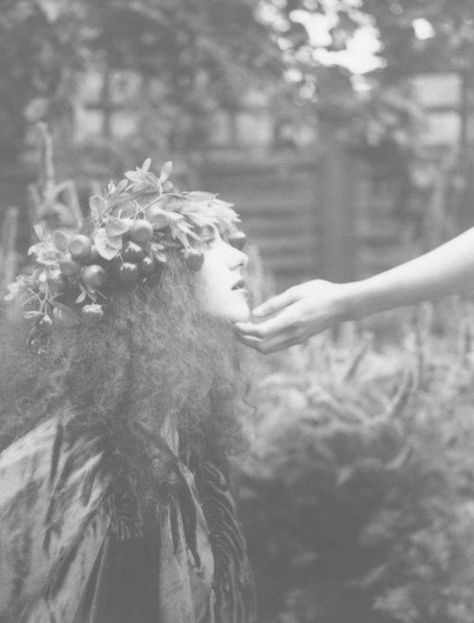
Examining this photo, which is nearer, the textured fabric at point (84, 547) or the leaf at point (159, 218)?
the textured fabric at point (84, 547)

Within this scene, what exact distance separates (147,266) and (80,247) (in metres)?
0.13

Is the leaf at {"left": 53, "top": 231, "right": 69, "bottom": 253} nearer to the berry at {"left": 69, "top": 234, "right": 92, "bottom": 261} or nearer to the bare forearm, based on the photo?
the berry at {"left": 69, "top": 234, "right": 92, "bottom": 261}

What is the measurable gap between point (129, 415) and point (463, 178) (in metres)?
4.22

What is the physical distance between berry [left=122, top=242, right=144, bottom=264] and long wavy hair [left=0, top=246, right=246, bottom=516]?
2.8 inches

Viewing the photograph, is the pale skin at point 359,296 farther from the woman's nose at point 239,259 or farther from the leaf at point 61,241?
the leaf at point 61,241

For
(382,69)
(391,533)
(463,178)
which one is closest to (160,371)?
(391,533)

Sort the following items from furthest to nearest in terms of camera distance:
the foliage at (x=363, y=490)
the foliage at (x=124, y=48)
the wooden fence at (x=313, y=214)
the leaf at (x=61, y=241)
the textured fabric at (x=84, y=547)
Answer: the wooden fence at (x=313, y=214) → the foliage at (x=124, y=48) → the foliage at (x=363, y=490) → the leaf at (x=61, y=241) → the textured fabric at (x=84, y=547)

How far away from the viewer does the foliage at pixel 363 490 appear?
2.84 metres

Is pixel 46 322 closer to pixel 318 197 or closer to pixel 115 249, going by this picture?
pixel 115 249

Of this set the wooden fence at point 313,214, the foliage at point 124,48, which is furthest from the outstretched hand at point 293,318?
the wooden fence at point 313,214

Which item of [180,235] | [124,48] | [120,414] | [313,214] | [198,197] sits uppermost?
[124,48]

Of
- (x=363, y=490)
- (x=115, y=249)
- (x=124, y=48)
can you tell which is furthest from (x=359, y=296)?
(x=124, y=48)

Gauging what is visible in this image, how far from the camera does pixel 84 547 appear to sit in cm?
178

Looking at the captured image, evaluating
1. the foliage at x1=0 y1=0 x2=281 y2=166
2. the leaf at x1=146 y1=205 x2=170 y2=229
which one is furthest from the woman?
the foliage at x1=0 y1=0 x2=281 y2=166
